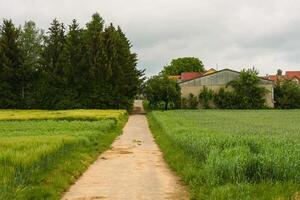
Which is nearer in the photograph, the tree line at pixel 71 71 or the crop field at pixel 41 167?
the crop field at pixel 41 167

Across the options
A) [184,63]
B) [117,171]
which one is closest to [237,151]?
[117,171]

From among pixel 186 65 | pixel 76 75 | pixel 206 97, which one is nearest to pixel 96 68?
pixel 76 75

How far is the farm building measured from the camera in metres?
77.3

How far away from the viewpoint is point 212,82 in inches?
3068

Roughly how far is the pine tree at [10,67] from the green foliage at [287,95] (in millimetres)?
39348

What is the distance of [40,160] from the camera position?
14500 mm

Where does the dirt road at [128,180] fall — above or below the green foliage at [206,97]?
below

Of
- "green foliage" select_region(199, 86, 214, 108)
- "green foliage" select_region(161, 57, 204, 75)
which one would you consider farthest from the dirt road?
"green foliage" select_region(161, 57, 204, 75)

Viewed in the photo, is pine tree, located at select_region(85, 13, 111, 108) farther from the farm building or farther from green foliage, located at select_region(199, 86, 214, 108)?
green foliage, located at select_region(199, 86, 214, 108)

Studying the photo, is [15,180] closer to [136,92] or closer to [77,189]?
[77,189]

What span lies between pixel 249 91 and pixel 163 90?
1306 centimetres

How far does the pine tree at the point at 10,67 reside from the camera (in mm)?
72500

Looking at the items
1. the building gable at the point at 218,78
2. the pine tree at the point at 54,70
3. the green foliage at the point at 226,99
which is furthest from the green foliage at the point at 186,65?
the pine tree at the point at 54,70

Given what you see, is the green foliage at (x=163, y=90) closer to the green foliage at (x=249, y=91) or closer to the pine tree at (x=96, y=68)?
the pine tree at (x=96, y=68)
